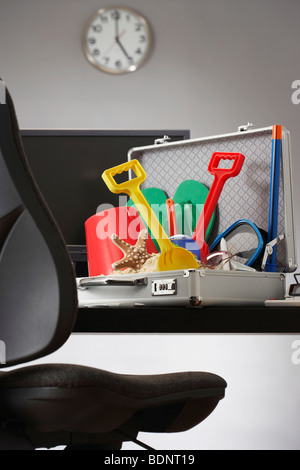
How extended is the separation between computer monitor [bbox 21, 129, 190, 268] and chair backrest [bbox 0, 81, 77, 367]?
39.5 inches

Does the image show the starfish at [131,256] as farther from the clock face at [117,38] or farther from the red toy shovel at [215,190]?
the clock face at [117,38]

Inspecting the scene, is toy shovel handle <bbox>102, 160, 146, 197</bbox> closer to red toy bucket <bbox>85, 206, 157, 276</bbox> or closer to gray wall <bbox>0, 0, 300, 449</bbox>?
red toy bucket <bbox>85, 206, 157, 276</bbox>

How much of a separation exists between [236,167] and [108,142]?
2.13 ft

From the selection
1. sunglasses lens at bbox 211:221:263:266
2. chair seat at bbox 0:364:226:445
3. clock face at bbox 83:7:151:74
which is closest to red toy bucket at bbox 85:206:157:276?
sunglasses lens at bbox 211:221:263:266

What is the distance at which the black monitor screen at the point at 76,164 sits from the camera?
166 centimetres

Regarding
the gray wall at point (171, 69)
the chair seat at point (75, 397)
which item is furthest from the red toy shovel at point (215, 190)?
the gray wall at point (171, 69)

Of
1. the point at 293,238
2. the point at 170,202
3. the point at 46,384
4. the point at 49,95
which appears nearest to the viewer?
the point at 46,384

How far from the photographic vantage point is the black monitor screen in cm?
166

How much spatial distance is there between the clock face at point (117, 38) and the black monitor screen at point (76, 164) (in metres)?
1.49

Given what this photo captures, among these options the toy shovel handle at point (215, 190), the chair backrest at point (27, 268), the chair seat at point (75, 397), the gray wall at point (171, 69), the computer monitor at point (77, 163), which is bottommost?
the chair seat at point (75, 397)
